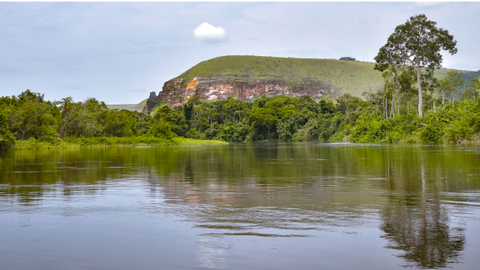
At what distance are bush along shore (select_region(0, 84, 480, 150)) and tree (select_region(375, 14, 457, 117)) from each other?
5757mm

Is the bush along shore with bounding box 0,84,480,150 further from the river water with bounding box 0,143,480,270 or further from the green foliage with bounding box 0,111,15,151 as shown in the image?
the river water with bounding box 0,143,480,270

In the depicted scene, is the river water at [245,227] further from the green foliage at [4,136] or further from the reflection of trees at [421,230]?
the green foliage at [4,136]

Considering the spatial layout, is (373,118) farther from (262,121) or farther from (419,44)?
(262,121)

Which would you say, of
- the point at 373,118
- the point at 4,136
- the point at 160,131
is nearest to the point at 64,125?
the point at 160,131

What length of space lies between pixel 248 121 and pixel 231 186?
97.3 metres

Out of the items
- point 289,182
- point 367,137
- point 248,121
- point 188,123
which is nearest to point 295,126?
point 248,121

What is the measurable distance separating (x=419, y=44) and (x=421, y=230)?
48080 millimetres

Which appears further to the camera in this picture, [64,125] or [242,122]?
[242,122]

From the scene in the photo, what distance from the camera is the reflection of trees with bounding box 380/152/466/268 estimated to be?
3.84 m

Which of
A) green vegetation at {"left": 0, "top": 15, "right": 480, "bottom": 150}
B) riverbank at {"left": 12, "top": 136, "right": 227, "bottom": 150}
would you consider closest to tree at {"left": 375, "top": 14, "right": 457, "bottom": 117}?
green vegetation at {"left": 0, "top": 15, "right": 480, "bottom": 150}

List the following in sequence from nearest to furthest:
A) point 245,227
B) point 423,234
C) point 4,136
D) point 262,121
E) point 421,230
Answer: point 423,234 → point 421,230 → point 245,227 → point 4,136 → point 262,121

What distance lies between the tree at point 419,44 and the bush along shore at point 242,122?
5.76m

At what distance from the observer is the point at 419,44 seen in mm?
48188

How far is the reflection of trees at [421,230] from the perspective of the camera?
3.84 metres
